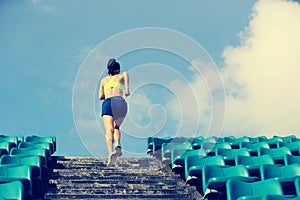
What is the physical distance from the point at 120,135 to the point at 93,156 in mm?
1338

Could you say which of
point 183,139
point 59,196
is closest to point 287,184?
point 59,196

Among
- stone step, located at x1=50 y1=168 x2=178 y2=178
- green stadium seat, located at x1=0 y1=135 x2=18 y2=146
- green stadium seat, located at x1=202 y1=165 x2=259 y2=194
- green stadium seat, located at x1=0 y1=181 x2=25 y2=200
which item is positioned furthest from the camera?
green stadium seat, located at x1=0 y1=135 x2=18 y2=146

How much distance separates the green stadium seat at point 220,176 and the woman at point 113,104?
130cm

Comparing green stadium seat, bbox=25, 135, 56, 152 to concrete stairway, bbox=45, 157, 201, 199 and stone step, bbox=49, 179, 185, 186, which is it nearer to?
concrete stairway, bbox=45, 157, 201, 199

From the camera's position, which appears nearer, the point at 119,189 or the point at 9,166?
the point at 9,166

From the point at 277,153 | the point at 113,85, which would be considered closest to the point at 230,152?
the point at 277,153

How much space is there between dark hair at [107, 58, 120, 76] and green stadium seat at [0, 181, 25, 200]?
2.41m

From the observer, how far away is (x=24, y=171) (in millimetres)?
6164

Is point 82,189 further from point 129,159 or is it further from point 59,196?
point 129,159

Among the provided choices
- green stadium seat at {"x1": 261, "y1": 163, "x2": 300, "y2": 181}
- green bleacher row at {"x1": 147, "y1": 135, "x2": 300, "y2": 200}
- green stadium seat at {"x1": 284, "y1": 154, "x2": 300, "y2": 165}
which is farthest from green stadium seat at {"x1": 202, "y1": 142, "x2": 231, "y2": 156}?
green stadium seat at {"x1": 261, "y1": 163, "x2": 300, "y2": 181}

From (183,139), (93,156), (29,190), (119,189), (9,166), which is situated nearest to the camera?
(29,190)

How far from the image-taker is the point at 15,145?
866 centimetres

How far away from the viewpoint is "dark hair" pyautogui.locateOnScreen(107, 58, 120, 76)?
288 inches

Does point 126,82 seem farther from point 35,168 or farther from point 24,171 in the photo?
point 24,171
